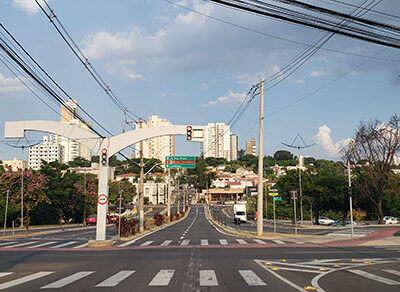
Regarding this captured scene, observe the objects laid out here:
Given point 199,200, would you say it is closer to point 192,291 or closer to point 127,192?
point 127,192

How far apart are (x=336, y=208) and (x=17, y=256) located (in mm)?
43932

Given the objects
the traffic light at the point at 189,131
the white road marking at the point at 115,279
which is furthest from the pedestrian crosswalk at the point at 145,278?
the traffic light at the point at 189,131

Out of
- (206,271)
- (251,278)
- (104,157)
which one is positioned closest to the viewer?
(251,278)

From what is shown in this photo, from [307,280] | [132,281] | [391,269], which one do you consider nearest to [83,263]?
[132,281]

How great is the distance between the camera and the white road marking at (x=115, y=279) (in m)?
10.6

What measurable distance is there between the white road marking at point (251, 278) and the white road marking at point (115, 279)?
3546mm

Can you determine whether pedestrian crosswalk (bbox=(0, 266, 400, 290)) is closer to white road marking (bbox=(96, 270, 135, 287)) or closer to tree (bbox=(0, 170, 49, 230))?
white road marking (bbox=(96, 270, 135, 287))

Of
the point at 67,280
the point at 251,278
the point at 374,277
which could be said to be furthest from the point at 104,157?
the point at 374,277

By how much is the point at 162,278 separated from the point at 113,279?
142 centimetres

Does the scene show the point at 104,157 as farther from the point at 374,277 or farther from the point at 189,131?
the point at 374,277

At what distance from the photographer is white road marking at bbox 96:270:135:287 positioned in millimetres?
10579

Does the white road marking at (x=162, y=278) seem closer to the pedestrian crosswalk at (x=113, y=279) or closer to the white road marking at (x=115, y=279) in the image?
the pedestrian crosswalk at (x=113, y=279)

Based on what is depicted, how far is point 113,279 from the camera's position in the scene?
1143 cm

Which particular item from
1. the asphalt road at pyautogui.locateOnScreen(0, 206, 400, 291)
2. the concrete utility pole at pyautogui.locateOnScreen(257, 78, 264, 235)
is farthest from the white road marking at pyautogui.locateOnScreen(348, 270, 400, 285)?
the concrete utility pole at pyautogui.locateOnScreen(257, 78, 264, 235)
